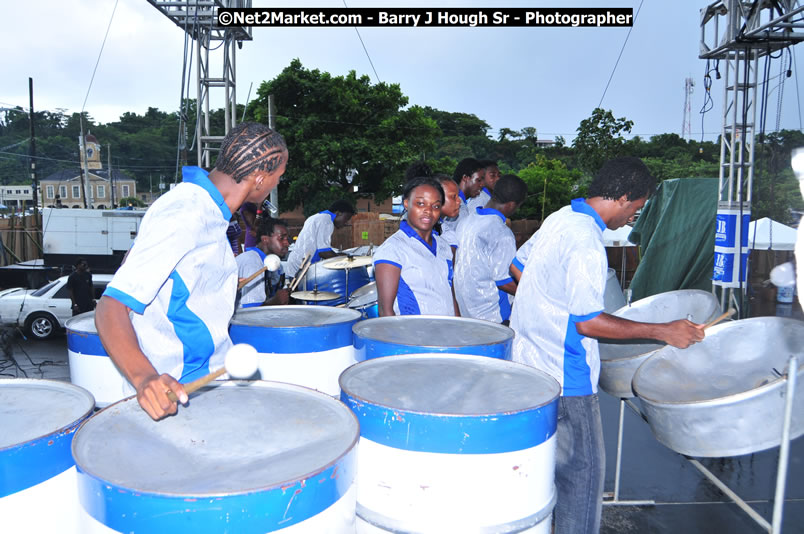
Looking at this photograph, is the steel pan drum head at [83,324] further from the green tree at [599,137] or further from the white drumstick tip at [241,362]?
the green tree at [599,137]

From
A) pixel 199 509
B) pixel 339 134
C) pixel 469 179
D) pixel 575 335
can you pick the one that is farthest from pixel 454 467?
pixel 339 134

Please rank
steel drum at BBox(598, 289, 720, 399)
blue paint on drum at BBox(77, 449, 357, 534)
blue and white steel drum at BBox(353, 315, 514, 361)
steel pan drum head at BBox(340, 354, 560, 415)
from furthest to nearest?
1. steel drum at BBox(598, 289, 720, 399)
2. blue and white steel drum at BBox(353, 315, 514, 361)
3. steel pan drum head at BBox(340, 354, 560, 415)
4. blue paint on drum at BBox(77, 449, 357, 534)

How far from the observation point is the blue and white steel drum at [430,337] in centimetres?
116

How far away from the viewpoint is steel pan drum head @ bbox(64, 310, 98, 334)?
4.50ft

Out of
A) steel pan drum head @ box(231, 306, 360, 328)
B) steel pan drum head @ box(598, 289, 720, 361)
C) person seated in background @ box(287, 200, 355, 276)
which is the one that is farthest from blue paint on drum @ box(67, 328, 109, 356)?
person seated in background @ box(287, 200, 355, 276)

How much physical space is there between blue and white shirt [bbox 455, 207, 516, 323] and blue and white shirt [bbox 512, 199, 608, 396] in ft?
2.89

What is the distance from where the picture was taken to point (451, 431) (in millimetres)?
778

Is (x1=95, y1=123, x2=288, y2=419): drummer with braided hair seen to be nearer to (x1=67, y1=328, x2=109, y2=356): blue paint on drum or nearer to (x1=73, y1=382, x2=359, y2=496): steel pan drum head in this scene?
(x1=73, y1=382, x2=359, y2=496): steel pan drum head

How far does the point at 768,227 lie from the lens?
20.9 feet

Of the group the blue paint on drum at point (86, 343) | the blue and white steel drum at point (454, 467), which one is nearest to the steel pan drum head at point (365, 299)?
the blue paint on drum at point (86, 343)

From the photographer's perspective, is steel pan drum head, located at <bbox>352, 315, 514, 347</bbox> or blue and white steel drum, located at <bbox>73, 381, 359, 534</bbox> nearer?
blue and white steel drum, located at <bbox>73, 381, 359, 534</bbox>

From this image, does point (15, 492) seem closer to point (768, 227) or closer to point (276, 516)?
point (276, 516)

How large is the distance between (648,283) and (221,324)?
584 cm

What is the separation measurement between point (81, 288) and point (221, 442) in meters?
5.76
